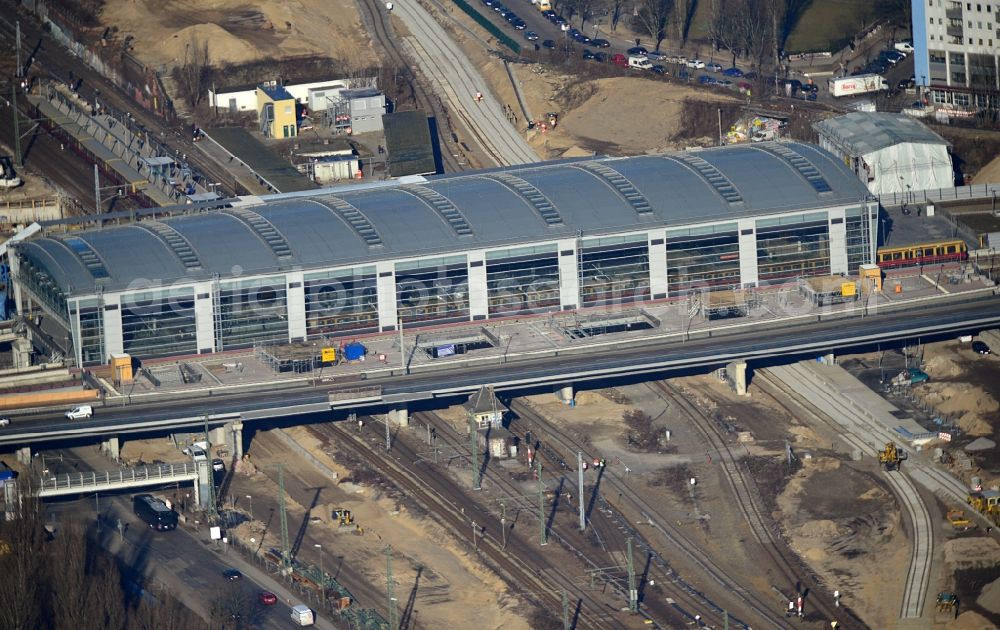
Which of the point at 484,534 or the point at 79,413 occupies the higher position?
the point at 79,413

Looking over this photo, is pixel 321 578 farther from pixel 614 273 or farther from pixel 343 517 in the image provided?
pixel 614 273

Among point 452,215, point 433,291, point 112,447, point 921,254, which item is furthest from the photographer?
point 921,254

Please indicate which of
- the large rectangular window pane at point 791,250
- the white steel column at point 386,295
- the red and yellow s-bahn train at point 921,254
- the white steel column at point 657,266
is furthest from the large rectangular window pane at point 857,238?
the white steel column at point 386,295

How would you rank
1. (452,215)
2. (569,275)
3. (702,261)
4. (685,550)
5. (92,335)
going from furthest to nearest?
(702,261), (452,215), (569,275), (92,335), (685,550)

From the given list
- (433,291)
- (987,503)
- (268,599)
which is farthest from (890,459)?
(268,599)

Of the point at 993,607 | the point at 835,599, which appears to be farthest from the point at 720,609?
the point at 993,607

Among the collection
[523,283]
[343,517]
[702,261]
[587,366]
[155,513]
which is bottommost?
[343,517]

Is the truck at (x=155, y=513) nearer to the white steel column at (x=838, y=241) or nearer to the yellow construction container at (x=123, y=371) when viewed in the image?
the yellow construction container at (x=123, y=371)
